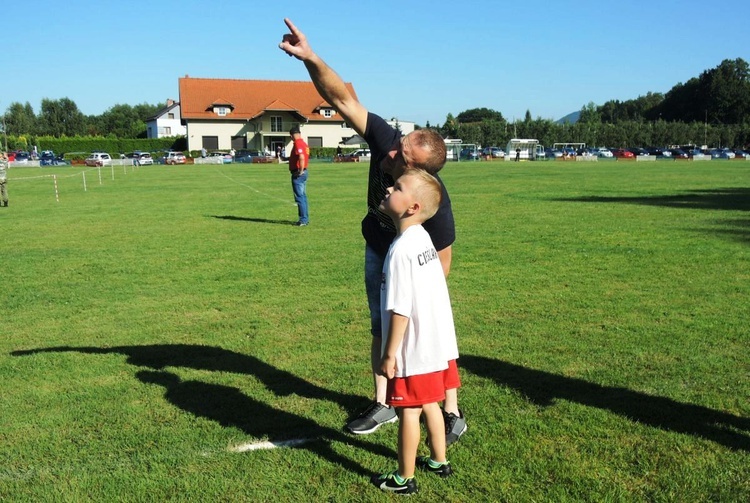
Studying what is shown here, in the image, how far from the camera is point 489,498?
132 inches

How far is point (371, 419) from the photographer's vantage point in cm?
425

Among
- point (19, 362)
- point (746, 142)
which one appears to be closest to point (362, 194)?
point (19, 362)

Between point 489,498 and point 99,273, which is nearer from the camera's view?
point 489,498

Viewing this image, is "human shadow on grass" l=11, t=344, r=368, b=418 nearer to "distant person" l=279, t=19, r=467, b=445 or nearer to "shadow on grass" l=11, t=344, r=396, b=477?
"shadow on grass" l=11, t=344, r=396, b=477

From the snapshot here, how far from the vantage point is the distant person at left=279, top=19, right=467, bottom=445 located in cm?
357

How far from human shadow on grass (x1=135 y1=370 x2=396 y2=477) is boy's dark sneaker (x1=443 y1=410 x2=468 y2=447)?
353 mm

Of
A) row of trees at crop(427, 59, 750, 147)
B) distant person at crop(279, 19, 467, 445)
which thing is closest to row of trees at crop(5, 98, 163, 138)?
row of trees at crop(427, 59, 750, 147)

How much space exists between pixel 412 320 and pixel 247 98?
8728 centimetres

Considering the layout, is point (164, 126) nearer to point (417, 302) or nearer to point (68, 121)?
point (68, 121)

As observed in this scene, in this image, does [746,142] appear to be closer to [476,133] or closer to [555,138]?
[555,138]

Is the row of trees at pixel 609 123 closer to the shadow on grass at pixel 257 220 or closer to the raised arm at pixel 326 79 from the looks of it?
the shadow on grass at pixel 257 220

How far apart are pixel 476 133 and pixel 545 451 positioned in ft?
323

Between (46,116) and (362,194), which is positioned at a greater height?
(46,116)

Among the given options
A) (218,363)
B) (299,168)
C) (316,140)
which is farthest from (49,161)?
(218,363)
